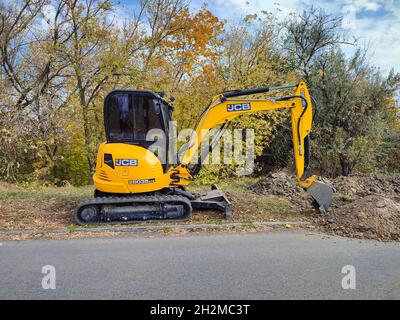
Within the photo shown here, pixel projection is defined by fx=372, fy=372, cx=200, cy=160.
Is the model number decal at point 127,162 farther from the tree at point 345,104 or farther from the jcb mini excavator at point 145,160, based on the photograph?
the tree at point 345,104

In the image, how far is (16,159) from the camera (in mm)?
11586

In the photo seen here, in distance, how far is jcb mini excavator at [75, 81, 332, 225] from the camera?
6840mm

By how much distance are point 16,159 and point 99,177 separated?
5.89 meters

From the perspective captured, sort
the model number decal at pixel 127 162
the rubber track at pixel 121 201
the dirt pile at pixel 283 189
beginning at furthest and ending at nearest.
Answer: the dirt pile at pixel 283 189 → the model number decal at pixel 127 162 → the rubber track at pixel 121 201

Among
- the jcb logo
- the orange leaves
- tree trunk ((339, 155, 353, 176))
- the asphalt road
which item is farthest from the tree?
the asphalt road

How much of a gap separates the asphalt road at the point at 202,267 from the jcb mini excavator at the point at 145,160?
96cm

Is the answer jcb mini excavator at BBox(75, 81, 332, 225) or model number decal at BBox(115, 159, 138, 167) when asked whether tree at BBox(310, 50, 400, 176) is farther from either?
model number decal at BBox(115, 159, 138, 167)

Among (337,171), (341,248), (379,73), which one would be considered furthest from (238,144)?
(341,248)

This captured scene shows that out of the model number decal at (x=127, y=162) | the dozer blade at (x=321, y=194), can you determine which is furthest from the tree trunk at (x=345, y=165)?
the model number decal at (x=127, y=162)

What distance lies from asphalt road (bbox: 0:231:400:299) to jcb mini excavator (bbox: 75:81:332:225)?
0.96 metres

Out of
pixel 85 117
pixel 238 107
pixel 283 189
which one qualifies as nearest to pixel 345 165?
pixel 283 189

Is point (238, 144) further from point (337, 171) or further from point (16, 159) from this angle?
point (16, 159)

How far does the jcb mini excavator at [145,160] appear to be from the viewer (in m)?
6.84
